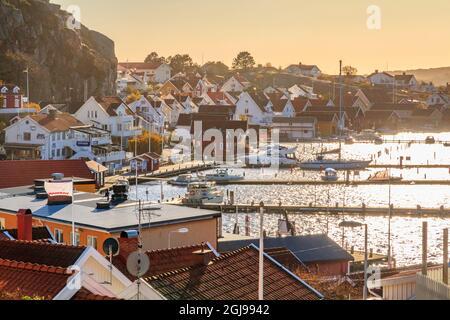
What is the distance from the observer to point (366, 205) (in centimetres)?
1505

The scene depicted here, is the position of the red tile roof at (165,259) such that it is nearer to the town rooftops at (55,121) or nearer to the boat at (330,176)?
the town rooftops at (55,121)

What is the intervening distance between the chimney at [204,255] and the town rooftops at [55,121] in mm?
14417

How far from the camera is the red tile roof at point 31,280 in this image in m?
3.03

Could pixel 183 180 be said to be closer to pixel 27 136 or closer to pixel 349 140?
pixel 27 136

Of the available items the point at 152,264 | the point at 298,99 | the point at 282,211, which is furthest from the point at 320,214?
the point at 298,99

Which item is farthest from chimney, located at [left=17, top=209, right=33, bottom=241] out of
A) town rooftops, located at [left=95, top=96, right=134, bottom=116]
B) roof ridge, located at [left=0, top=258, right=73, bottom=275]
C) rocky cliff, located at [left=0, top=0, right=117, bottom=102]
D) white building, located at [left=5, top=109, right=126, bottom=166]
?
rocky cliff, located at [left=0, top=0, right=117, bottom=102]

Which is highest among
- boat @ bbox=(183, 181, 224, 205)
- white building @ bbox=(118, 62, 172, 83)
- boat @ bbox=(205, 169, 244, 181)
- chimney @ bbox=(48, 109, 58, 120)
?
white building @ bbox=(118, 62, 172, 83)

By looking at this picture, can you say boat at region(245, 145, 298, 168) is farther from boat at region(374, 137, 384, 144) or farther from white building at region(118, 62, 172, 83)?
white building at region(118, 62, 172, 83)

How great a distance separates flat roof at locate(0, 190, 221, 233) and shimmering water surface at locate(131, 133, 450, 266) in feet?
13.2

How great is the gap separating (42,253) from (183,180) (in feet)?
45.9

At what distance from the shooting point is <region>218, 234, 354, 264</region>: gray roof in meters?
7.63
